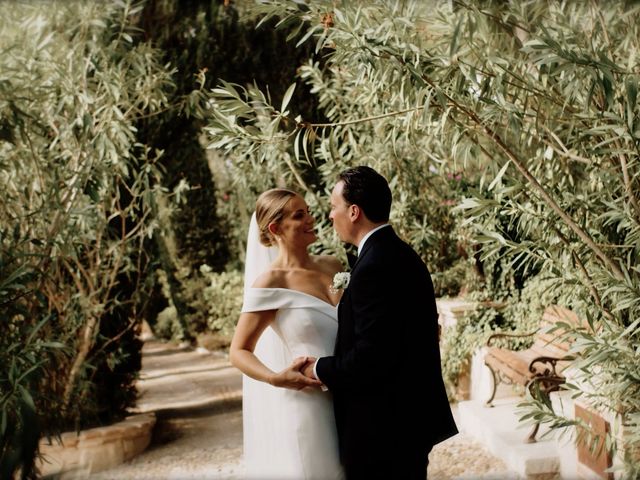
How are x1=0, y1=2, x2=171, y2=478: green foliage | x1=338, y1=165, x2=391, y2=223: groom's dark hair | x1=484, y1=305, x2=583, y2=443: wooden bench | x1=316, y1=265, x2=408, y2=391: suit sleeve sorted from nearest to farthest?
x1=316, y1=265, x2=408, y2=391: suit sleeve → x1=338, y1=165, x2=391, y2=223: groom's dark hair → x1=0, y1=2, x2=171, y2=478: green foliage → x1=484, y1=305, x2=583, y2=443: wooden bench

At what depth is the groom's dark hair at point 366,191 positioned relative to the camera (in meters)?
2.47

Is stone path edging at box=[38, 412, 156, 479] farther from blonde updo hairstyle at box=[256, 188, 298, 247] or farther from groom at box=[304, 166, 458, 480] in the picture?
groom at box=[304, 166, 458, 480]

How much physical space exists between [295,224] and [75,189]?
354 centimetres

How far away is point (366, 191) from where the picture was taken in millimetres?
2480

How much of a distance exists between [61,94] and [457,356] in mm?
4361

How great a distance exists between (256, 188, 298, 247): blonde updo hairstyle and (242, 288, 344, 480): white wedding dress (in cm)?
29

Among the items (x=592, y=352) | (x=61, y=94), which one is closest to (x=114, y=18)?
(x=61, y=94)

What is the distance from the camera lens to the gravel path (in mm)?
5535

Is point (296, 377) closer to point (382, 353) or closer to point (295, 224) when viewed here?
point (382, 353)

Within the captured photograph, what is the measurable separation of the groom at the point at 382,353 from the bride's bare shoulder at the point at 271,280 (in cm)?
39

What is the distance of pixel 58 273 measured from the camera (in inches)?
246

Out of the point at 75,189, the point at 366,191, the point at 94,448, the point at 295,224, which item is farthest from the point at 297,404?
the point at 94,448

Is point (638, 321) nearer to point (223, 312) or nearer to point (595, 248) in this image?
point (595, 248)

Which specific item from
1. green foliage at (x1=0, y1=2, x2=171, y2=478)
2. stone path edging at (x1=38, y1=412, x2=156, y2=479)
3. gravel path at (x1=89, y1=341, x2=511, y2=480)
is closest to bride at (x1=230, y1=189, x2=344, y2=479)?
green foliage at (x1=0, y1=2, x2=171, y2=478)
